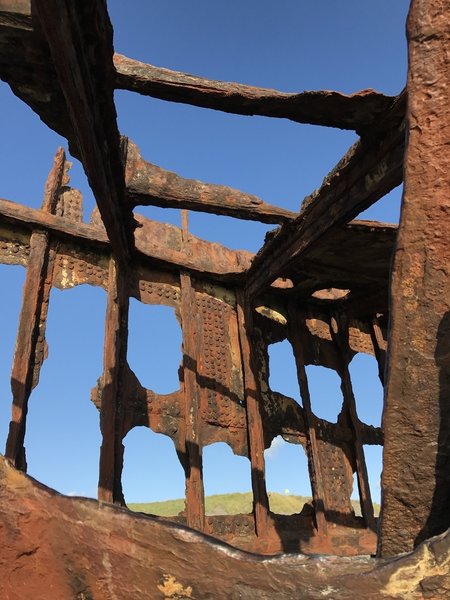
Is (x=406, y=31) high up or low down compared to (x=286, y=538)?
up

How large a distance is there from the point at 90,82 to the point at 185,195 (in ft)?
7.09

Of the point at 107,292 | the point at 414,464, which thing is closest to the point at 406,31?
the point at 414,464

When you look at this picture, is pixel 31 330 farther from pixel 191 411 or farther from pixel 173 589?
pixel 173 589

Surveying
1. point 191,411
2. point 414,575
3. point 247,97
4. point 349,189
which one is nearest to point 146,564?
point 414,575

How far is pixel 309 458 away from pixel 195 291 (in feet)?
10.7

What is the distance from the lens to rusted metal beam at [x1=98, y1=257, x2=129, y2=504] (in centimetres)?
623

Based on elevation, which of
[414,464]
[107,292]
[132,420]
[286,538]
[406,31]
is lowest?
[286,538]

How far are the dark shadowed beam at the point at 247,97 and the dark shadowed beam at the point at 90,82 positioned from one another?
0.31 m

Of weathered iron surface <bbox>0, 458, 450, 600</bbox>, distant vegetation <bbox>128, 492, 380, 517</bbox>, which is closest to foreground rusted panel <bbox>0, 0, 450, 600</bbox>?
weathered iron surface <bbox>0, 458, 450, 600</bbox>

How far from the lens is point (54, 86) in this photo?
4.64 m

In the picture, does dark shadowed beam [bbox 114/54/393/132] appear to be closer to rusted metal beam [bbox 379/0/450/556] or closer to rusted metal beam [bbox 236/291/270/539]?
rusted metal beam [bbox 379/0/450/556]

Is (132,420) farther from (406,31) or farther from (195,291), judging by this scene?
(406,31)

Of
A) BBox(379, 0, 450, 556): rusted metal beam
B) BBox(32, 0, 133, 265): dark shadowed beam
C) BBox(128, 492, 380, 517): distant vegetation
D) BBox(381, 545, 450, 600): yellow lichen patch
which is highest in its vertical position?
BBox(32, 0, 133, 265): dark shadowed beam

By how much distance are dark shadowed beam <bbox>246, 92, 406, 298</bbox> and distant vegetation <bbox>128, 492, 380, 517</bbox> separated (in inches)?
915
